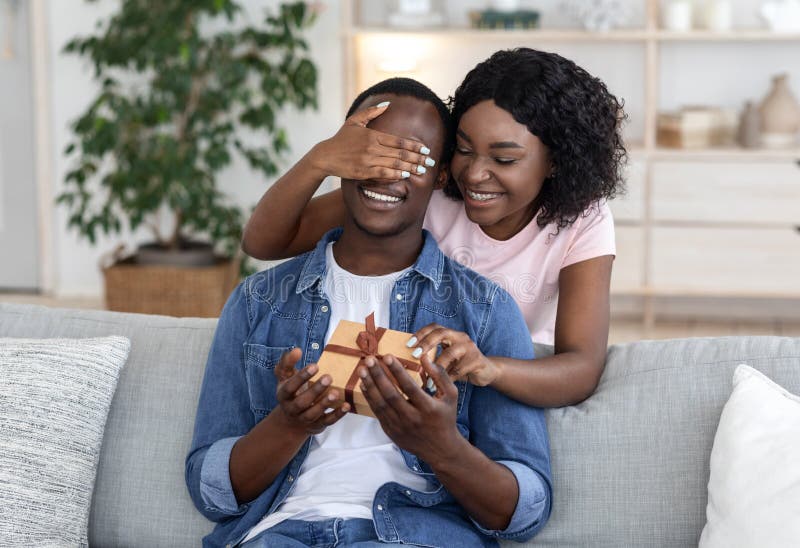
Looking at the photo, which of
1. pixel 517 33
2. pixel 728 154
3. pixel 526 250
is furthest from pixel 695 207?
pixel 526 250

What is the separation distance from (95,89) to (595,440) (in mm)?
3691

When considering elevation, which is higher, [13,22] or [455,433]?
[13,22]

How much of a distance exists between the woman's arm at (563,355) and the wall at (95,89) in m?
3.01

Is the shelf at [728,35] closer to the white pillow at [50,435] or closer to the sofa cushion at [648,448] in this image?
the sofa cushion at [648,448]

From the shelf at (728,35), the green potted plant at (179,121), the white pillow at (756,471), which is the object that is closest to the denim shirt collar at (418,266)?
the white pillow at (756,471)

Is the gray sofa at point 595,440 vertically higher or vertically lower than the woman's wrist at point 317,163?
lower

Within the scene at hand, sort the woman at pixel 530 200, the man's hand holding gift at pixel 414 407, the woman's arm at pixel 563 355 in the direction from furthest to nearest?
the woman at pixel 530 200
the woman's arm at pixel 563 355
the man's hand holding gift at pixel 414 407

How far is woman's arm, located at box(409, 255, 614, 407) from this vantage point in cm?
128

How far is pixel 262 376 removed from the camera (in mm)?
1438

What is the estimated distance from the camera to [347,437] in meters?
1.40

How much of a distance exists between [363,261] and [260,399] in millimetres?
252

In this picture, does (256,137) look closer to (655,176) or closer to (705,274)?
(655,176)

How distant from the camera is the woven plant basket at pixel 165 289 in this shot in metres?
4.02

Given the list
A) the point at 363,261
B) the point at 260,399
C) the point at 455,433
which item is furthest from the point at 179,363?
the point at 455,433
